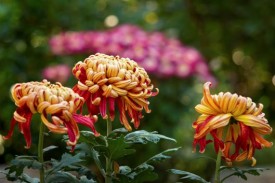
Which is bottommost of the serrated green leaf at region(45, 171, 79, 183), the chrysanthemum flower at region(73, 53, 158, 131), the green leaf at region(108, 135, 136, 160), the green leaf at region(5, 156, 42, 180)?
the serrated green leaf at region(45, 171, 79, 183)

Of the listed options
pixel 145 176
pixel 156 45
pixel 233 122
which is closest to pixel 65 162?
pixel 145 176

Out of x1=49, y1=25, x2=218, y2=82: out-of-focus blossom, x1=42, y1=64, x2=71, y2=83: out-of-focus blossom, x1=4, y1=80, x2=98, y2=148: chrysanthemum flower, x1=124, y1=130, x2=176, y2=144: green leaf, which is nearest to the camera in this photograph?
x1=4, y1=80, x2=98, y2=148: chrysanthemum flower

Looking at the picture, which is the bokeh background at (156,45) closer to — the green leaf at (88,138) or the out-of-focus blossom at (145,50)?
the out-of-focus blossom at (145,50)

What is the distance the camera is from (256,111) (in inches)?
54.2

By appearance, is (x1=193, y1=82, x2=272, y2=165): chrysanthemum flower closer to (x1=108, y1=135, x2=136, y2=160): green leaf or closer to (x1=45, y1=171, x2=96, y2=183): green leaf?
(x1=108, y1=135, x2=136, y2=160): green leaf

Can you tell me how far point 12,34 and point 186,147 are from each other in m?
1.22

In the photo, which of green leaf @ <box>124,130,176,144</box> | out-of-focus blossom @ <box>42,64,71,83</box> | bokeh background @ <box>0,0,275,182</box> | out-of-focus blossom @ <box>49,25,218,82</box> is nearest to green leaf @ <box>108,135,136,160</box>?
green leaf @ <box>124,130,176,144</box>

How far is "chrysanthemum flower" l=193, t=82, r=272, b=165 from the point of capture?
4.42ft

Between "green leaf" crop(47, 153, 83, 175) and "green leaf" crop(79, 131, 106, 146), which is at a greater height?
"green leaf" crop(79, 131, 106, 146)

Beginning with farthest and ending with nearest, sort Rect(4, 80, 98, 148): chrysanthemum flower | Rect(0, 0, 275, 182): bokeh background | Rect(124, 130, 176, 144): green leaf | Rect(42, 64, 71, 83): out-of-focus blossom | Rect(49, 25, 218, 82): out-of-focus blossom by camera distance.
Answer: Rect(42, 64, 71, 83): out-of-focus blossom, Rect(0, 0, 275, 182): bokeh background, Rect(49, 25, 218, 82): out-of-focus blossom, Rect(124, 130, 176, 144): green leaf, Rect(4, 80, 98, 148): chrysanthemum flower

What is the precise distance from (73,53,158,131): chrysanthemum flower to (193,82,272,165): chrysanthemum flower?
0.12 meters

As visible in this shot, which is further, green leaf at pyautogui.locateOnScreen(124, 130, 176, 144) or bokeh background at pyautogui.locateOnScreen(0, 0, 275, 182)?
bokeh background at pyautogui.locateOnScreen(0, 0, 275, 182)

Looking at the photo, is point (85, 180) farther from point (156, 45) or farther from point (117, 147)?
point (156, 45)

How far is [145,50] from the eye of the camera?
3.82 m
